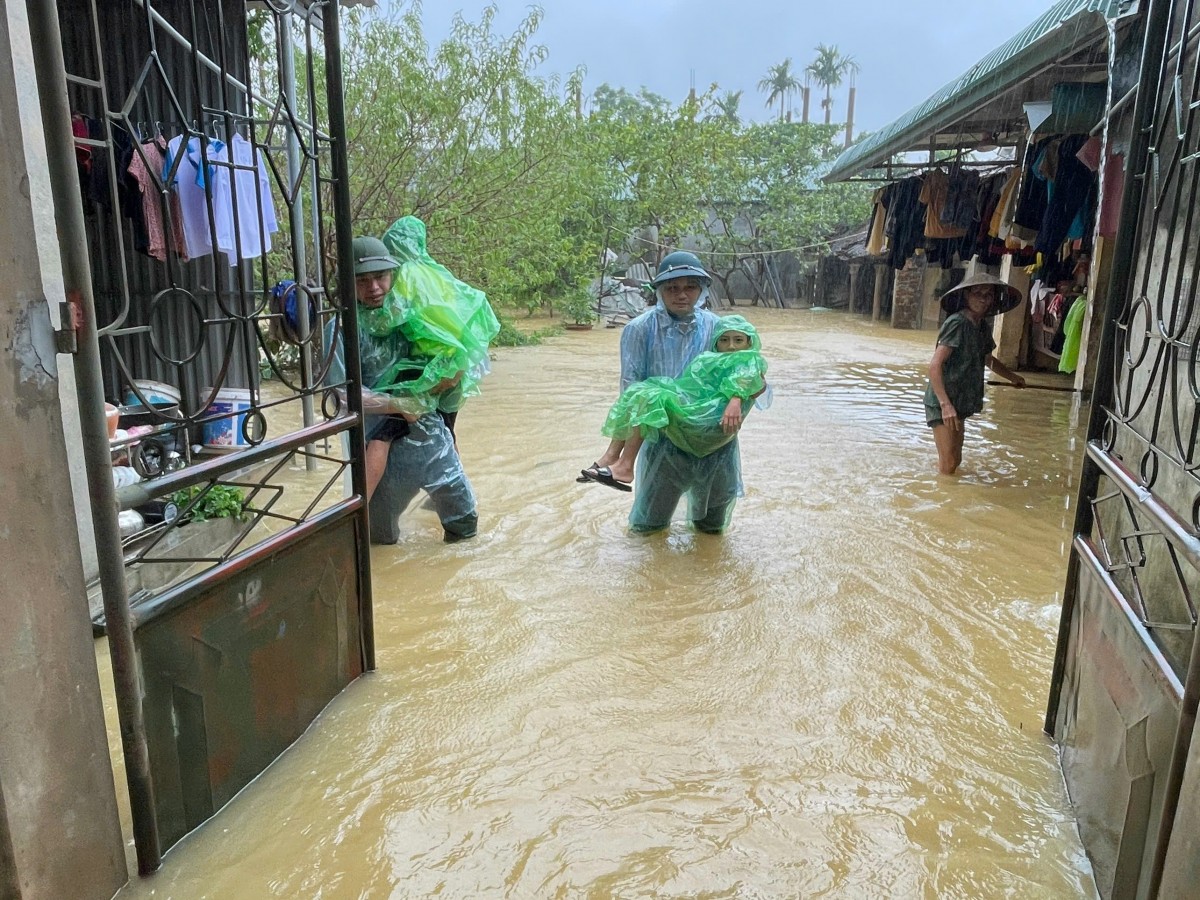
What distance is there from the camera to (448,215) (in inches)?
353

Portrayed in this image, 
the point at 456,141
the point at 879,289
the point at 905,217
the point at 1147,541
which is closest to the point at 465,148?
the point at 456,141

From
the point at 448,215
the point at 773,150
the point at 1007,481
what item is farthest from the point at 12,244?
the point at 773,150

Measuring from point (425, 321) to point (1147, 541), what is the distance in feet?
9.85

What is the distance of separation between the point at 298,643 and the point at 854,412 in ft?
22.4

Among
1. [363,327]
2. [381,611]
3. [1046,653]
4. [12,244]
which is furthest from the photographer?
[363,327]

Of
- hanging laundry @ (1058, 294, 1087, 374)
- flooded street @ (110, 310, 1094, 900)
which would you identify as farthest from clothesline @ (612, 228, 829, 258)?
flooded street @ (110, 310, 1094, 900)

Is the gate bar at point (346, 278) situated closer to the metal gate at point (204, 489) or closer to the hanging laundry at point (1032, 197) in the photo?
the metal gate at point (204, 489)

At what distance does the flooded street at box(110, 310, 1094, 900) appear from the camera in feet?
7.24

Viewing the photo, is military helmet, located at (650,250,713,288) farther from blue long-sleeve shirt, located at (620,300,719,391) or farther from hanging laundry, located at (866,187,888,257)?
hanging laundry, located at (866,187,888,257)

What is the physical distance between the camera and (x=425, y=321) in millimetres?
4062

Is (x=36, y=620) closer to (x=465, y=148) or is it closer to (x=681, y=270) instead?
(x=681, y=270)

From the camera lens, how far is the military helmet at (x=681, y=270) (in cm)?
412

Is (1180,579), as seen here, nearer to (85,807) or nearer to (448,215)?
(85,807)

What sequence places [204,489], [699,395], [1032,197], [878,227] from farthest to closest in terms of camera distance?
[878,227], [1032,197], [699,395], [204,489]
